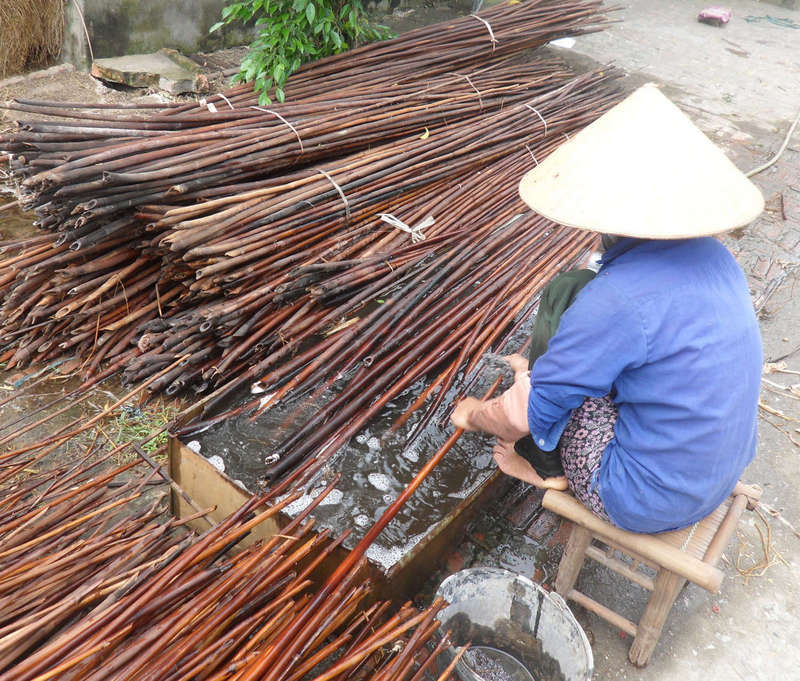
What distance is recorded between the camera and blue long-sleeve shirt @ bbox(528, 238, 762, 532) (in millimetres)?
1906

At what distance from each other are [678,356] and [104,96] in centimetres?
570

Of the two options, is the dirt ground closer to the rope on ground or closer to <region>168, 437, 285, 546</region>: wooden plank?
the rope on ground

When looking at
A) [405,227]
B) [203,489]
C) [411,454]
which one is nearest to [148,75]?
[405,227]

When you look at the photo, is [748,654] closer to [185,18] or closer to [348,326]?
[348,326]

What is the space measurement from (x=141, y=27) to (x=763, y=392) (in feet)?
19.4

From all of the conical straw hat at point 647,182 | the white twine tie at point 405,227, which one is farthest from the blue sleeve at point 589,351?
the white twine tie at point 405,227

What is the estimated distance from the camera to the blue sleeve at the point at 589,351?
192cm

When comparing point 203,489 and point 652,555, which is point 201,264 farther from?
point 652,555

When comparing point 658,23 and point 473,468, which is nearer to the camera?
point 473,468

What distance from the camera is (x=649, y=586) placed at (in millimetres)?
2416

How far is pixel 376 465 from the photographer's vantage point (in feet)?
8.74

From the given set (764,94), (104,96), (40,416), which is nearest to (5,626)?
(40,416)

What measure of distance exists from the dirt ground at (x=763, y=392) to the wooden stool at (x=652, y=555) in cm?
13

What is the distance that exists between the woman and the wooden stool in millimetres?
78
